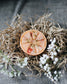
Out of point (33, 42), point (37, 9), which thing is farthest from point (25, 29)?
point (37, 9)

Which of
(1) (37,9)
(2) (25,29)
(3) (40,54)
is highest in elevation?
(1) (37,9)

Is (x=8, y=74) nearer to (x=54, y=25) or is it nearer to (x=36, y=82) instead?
(x=36, y=82)

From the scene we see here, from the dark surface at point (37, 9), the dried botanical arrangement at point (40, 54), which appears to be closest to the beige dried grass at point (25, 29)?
the dried botanical arrangement at point (40, 54)

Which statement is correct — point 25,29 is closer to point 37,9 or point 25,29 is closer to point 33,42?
point 33,42

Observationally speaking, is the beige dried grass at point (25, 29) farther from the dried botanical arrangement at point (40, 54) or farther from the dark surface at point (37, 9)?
the dark surface at point (37, 9)

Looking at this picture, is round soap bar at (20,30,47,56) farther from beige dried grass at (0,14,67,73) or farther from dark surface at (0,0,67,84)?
dark surface at (0,0,67,84)

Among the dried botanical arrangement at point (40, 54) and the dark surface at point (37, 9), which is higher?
the dark surface at point (37, 9)
